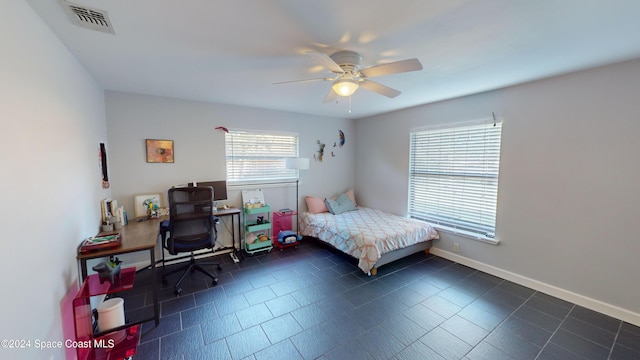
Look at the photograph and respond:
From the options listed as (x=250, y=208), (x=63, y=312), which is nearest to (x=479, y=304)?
(x=250, y=208)

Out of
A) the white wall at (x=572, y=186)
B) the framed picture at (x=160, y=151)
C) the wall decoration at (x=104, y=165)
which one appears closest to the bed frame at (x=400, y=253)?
the white wall at (x=572, y=186)

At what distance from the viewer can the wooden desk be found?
1.94 m

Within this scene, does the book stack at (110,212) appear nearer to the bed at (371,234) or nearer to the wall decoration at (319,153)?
the bed at (371,234)

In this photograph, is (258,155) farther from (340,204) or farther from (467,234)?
(467,234)

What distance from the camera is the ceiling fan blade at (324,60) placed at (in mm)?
1639

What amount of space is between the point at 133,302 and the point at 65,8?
2.61 metres

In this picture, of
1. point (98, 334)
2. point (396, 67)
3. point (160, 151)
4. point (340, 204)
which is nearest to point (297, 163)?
point (340, 204)

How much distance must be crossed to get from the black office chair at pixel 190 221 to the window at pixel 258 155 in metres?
1.14

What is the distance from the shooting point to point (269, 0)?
4.39 feet

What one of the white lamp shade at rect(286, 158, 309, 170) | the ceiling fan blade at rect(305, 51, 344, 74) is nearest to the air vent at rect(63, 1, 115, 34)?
the ceiling fan blade at rect(305, 51, 344, 74)

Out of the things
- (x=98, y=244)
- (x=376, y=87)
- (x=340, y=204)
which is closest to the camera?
(x=98, y=244)

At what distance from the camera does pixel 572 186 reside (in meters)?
2.55

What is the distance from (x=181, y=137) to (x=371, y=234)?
3.03m

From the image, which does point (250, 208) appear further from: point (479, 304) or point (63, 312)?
point (479, 304)
